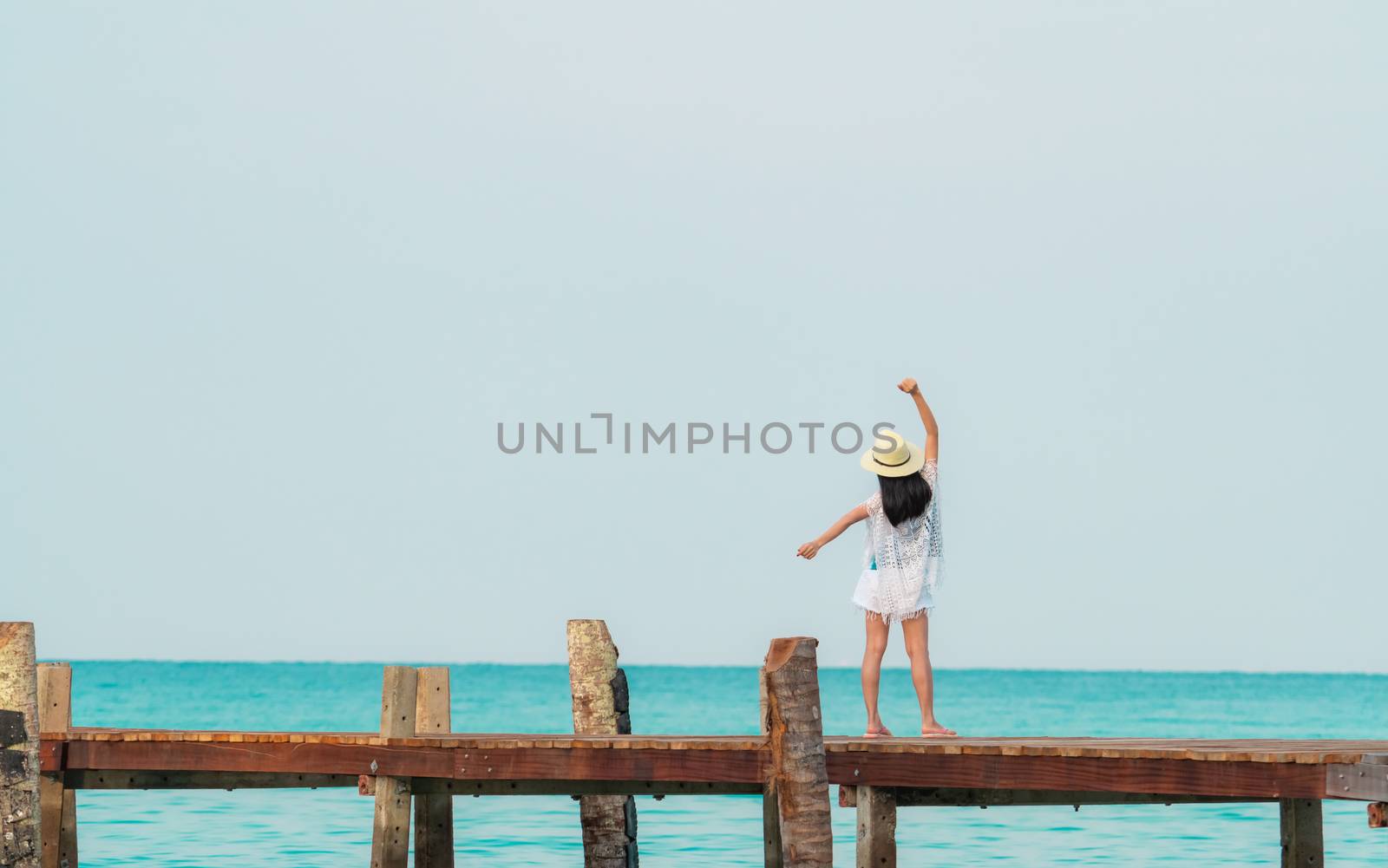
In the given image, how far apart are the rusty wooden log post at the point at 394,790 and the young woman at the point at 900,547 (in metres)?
2.65

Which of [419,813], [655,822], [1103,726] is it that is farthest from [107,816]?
[1103,726]

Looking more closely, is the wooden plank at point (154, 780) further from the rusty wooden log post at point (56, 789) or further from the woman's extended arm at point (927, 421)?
the woman's extended arm at point (927, 421)

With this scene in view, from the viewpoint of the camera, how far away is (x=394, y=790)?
41.2 feet

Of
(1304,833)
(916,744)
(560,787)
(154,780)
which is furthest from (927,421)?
(154,780)

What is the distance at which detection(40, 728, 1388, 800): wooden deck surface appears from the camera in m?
10.1

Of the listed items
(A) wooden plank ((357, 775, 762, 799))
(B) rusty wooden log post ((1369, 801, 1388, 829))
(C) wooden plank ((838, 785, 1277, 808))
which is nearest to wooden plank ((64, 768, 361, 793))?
(A) wooden plank ((357, 775, 762, 799))

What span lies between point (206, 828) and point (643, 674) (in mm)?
91573

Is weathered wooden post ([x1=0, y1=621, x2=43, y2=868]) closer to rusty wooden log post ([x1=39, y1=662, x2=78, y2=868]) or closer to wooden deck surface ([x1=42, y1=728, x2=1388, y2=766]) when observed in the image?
wooden deck surface ([x1=42, y1=728, x2=1388, y2=766])

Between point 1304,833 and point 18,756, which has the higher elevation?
point 18,756

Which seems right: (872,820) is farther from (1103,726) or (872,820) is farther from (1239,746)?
(1103,726)

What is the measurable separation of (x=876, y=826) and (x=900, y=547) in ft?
5.51

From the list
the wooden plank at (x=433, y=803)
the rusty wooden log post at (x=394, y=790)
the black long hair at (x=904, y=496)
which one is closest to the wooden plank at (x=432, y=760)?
the rusty wooden log post at (x=394, y=790)

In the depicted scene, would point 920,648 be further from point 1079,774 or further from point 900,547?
point 1079,774

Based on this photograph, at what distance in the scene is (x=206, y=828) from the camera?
2488cm
